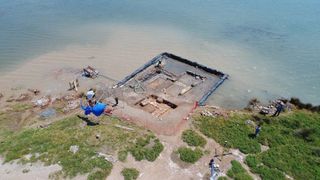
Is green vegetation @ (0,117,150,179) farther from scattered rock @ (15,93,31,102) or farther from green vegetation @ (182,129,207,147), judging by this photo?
scattered rock @ (15,93,31,102)

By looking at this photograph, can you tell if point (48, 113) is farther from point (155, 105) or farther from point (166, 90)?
point (166, 90)

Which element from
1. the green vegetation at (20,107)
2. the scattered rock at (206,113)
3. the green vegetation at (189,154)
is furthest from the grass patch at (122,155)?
the green vegetation at (20,107)

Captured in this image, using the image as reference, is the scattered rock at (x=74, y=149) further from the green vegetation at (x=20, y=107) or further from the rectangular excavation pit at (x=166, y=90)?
the green vegetation at (x=20, y=107)

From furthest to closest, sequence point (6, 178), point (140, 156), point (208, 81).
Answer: point (208, 81) < point (140, 156) < point (6, 178)

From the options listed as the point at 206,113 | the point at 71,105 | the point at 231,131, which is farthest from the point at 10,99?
the point at 231,131

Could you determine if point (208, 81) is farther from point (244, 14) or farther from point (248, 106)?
point (244, 14)

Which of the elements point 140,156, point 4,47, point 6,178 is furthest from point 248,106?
point 4,47
